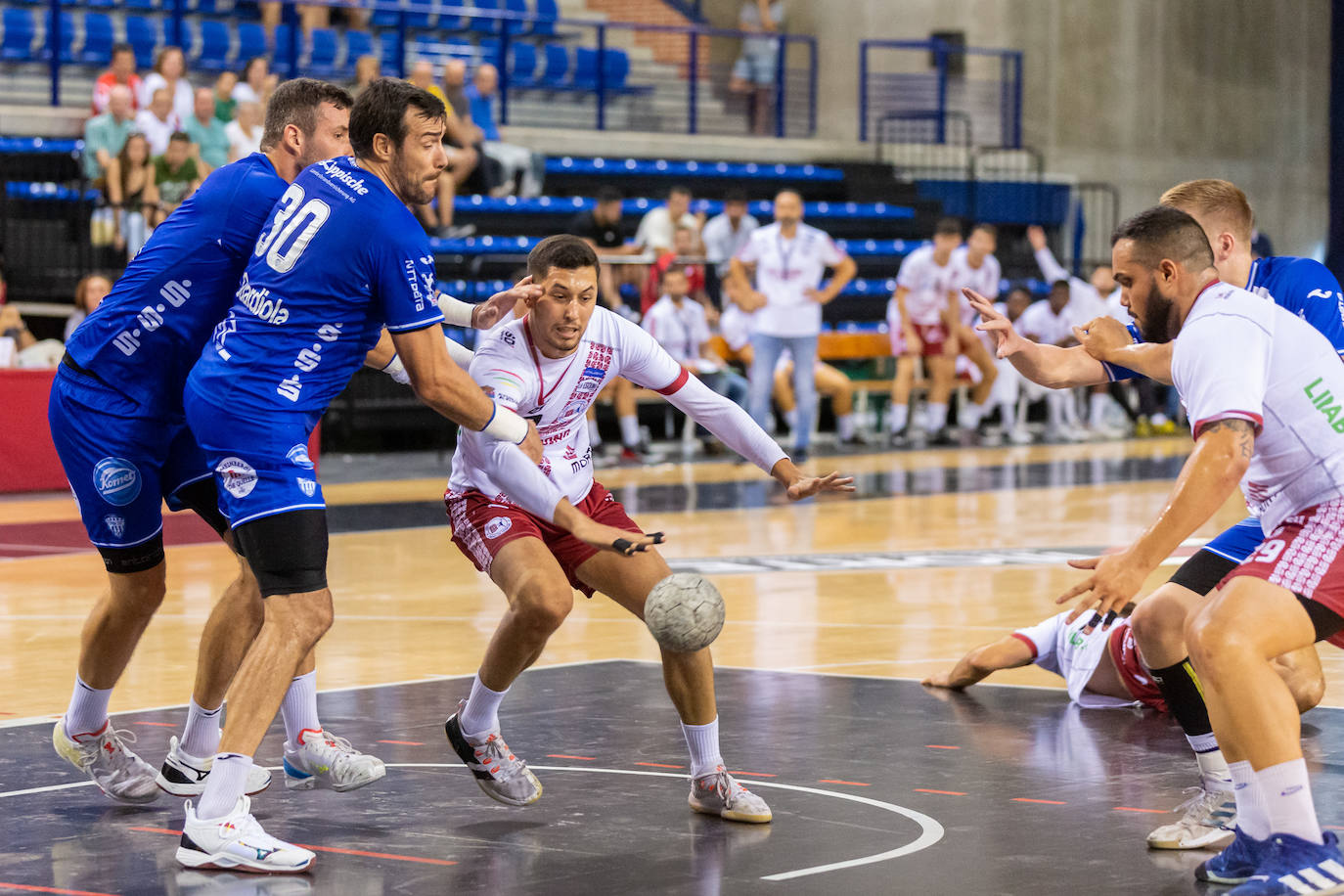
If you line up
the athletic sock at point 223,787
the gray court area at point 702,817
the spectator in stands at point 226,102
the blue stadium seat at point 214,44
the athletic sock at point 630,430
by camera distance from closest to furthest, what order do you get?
the gray court area at point 702,817 < the athletic sock at point 223,787 < the athletic sock at point 630,430 < the spectator in stands at point 226,102 < the blue stadium seat at point 214,44

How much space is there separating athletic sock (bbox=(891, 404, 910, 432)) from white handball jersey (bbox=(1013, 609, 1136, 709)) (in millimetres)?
11601

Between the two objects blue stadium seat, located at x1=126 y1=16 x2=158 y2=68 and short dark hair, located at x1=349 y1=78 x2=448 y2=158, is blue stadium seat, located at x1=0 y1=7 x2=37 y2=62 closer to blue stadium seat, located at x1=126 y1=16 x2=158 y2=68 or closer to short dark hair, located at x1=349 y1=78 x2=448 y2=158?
blue stadium seat, located at x1=126 y1=16 x2=158 y2=68

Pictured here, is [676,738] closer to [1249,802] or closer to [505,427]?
[505,427]

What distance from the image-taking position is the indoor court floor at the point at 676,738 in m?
4.82

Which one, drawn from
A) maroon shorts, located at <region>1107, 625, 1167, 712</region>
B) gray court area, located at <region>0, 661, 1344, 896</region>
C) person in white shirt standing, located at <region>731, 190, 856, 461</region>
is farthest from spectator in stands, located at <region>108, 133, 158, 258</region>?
maroon shorts, located at <region>1107, 625, 1167, 712</region>

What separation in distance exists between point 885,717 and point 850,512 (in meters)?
6.81

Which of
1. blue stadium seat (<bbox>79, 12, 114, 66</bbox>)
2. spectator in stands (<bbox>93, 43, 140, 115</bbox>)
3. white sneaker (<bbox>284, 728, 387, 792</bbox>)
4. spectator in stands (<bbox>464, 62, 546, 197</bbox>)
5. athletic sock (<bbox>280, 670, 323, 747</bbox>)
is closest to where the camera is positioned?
white sneaker (<bbox>284, 728, 387, 792</bbox>)

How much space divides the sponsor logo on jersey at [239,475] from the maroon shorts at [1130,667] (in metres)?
3.30

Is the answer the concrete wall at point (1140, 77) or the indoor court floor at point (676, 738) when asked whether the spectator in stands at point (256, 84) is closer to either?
the indoor court floor at point (676, 738)

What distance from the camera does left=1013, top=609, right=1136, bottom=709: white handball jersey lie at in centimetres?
689

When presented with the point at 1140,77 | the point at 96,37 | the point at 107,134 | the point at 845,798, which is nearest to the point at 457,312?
the point at 845,798

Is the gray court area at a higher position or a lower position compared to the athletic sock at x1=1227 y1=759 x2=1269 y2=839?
lower

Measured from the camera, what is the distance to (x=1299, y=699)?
6.54 metres

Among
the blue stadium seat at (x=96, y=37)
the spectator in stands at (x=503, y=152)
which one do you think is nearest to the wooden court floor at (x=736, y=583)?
the spectator in stands at (x=503, y=152)
